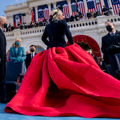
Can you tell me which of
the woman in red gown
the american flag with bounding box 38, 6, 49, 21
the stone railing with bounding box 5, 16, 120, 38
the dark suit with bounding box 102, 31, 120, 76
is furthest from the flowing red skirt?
the american flag with bounding box 38, 6, 49, 21

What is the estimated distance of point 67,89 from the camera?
1392mm

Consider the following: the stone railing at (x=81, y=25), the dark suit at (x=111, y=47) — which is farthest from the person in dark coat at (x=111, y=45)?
the stone railing at (x=81, y=25)

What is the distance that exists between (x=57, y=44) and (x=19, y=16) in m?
19.5

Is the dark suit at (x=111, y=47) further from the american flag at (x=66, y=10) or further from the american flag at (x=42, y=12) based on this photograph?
the american flag at (x=42, y=12)

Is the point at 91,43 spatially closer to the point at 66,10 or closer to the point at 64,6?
the point at 66,10

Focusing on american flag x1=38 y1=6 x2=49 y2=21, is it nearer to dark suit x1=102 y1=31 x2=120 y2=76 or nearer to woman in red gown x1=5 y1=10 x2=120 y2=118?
dark suit x1=102 y1=31 x2=120 y2=76

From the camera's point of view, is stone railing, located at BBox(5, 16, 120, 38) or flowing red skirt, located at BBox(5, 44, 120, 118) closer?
flowing red skirt, located at BBox(5, 44, 120, 118)

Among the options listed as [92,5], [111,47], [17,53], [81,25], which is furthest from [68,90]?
[92,5]

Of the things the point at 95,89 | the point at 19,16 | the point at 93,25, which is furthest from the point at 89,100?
the point at 19,16

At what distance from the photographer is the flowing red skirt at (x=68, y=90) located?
1107 millimetres

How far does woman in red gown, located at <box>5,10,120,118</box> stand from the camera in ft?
3.64

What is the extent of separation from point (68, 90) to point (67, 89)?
0.15 feet

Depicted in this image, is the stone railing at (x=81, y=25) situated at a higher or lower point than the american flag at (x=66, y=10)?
lower

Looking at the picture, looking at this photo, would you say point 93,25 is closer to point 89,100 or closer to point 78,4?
point 78,4
